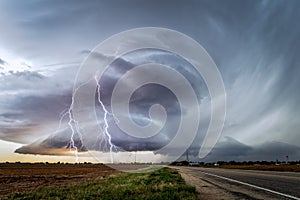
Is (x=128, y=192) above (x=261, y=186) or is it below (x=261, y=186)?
below

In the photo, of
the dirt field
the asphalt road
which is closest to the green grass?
the asphalt road

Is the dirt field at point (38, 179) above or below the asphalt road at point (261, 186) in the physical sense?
above

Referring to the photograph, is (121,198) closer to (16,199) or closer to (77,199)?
(77,199)

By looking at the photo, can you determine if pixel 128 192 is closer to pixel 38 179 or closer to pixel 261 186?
pixel 261 186

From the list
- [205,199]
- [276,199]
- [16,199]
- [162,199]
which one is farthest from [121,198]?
[16,199]

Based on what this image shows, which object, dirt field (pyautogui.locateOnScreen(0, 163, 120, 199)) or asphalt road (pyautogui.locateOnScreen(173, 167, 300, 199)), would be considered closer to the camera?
asphalt road (pyautogui.locateOnScreen(173, 167, 300, 199))

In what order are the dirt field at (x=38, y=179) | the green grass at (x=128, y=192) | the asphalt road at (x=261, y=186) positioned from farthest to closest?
the dirt field at (x=38, y=179), the asphalt road at (x=261, y=186), the green grass at (x=128, y=192)

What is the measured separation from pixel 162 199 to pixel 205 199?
7.13ft

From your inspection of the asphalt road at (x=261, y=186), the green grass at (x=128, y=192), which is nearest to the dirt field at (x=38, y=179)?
the green grass at (x=128, y=192)

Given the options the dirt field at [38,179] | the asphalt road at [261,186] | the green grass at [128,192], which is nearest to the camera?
the green grass at [128,192]

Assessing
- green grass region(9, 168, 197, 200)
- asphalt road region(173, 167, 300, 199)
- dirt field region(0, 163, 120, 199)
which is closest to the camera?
green grass region(9, 168, 197, 200)

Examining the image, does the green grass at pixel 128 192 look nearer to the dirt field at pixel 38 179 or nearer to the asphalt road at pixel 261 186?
the asphalt road at pixel 261 186

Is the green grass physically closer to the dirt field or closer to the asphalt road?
the asphalt road

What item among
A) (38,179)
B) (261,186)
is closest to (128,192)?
(261,186)
